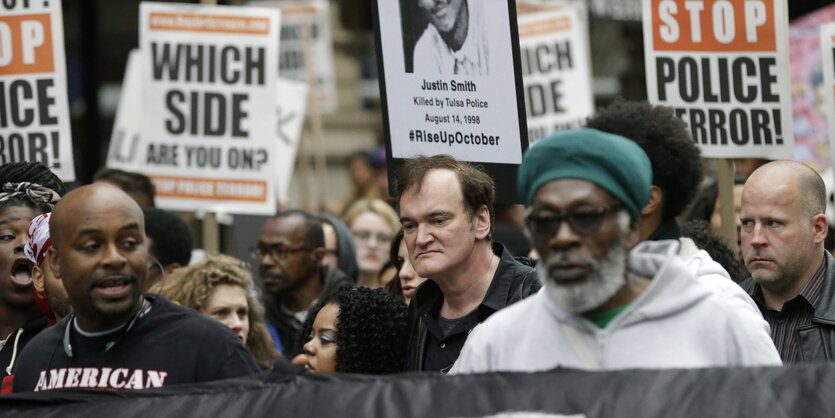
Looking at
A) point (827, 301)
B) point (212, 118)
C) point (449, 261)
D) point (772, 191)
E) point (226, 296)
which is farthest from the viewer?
point (212, 118)

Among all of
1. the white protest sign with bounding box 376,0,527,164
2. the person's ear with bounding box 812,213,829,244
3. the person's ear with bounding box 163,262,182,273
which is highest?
the white protest sign with bounding box 376,0,527,164

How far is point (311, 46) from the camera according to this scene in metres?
14.8

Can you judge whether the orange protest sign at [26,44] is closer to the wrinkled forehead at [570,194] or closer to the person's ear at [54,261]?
the person's ear at [54,261]

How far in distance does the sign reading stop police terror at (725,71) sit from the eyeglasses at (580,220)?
11.7 feet

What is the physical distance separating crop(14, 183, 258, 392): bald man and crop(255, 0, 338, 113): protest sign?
33.6ft

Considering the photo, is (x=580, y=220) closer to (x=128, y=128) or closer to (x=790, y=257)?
(x=790, y=257)

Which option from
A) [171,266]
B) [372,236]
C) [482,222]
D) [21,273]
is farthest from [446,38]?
[372,236]

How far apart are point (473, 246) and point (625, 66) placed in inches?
739

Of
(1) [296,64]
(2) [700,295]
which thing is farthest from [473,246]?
(1) [296,64]

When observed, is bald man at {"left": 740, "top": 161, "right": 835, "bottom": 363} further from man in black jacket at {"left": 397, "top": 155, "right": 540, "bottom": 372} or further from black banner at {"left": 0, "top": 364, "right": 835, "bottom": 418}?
black banner at {"left": 0, "top": 364, "right": 835, "bottom": 418}

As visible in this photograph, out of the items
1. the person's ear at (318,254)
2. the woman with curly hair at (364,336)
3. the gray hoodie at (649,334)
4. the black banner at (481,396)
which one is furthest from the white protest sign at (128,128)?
the gray hoodie at (649,334)

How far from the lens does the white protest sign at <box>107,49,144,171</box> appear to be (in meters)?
9.81

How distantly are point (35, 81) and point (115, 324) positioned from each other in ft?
12.0

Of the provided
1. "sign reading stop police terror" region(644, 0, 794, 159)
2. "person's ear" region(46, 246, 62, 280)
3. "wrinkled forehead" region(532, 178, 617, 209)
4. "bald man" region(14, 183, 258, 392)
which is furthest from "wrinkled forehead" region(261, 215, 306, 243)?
"wrinkled forehead" region(532, 178, 617, 209)
